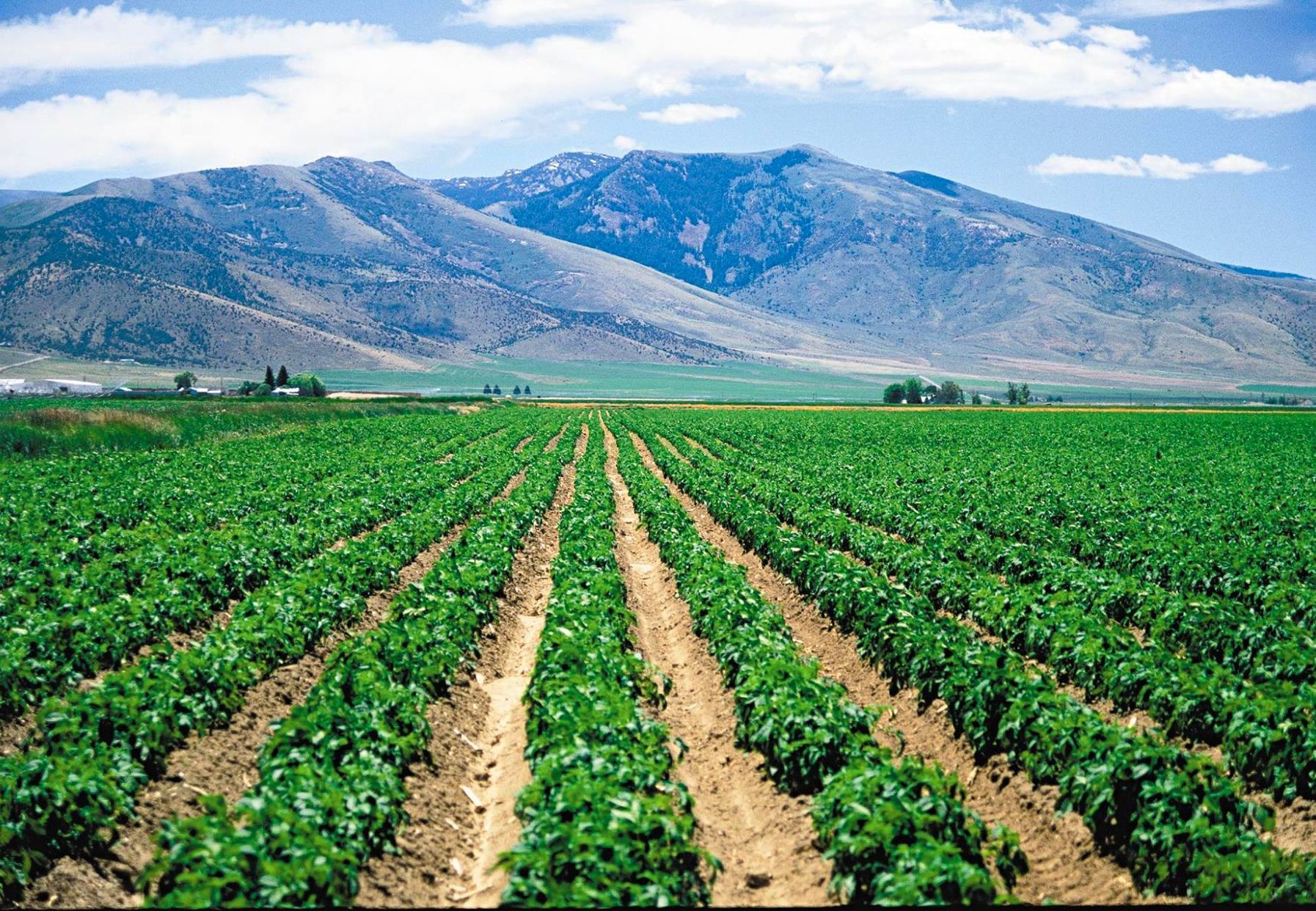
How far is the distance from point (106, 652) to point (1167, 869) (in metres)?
11.9

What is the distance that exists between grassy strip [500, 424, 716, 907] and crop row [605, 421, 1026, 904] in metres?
1.07

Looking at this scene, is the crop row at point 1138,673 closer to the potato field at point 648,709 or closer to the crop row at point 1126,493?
the potato field at point 648,709

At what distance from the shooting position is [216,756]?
9.87 metres

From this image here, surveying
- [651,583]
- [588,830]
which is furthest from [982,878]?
[651,583]

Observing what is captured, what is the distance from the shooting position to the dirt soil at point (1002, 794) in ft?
26.1

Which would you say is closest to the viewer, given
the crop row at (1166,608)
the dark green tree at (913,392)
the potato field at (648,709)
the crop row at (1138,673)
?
the potato field at (648,709)

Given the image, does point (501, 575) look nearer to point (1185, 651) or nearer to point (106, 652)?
point (106, 652)

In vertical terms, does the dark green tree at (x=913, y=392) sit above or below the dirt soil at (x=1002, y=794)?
above

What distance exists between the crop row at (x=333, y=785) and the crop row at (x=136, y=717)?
32.0 inches

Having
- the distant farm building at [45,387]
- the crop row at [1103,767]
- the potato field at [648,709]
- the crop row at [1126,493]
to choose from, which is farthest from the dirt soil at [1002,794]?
the distant farm building at [45,387]

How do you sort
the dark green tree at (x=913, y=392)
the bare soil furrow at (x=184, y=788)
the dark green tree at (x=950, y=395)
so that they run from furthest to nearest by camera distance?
1. the dark green tree at (x=950, y=395)
2. the dark green tree at (x=913, y=392)
3. the bare soil furrow at (x=184, y=788)

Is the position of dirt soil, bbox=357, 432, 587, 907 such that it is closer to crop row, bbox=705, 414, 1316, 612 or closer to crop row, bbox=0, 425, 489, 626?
crop row, bbox=0, 425, 489, 626

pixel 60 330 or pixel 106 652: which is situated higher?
pixel 60 330

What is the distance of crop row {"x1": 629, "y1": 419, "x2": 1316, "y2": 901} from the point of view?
730 cm
